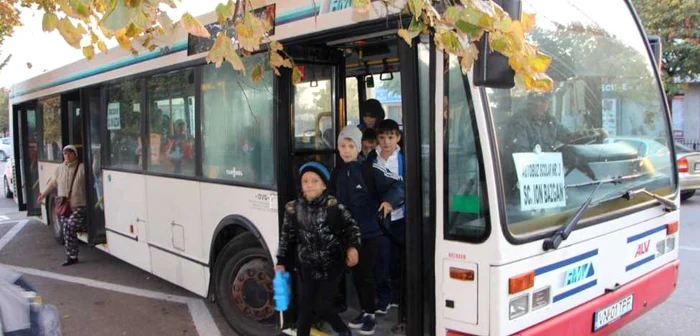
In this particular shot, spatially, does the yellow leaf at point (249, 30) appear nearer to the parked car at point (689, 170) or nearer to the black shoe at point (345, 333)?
the black shoe at point (345, 333)

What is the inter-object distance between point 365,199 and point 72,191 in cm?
494

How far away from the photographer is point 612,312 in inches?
138

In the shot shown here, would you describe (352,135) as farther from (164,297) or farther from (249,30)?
(164,297)

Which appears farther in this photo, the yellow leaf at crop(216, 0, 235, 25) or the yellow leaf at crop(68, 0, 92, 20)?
the yellow leaf at crop(216, 0, 235, 25)

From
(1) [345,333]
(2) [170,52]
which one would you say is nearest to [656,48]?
(1) [345,333]

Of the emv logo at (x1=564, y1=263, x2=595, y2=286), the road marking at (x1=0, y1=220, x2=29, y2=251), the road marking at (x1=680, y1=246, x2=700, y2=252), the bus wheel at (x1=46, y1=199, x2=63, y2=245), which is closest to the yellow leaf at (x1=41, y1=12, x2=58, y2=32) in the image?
the emv logo at (x1=564, y1=263, x2=595, y2=286)

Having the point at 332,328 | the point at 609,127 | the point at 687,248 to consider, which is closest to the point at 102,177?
the point at 332,328

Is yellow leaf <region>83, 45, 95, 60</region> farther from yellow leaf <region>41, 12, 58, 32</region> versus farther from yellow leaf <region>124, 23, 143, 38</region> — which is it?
yellow leaf <region>41, 12, 58, 32</region>

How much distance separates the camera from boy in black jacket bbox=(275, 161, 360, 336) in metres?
3.79

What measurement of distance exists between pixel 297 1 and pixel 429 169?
159cm

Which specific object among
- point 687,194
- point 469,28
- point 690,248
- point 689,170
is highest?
point 469,28

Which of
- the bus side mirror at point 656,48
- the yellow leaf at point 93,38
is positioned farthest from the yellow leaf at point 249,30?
the bus side mirror at point 656,48

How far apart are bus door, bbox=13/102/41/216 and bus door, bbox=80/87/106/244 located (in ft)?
10.1

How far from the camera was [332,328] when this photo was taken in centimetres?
395
